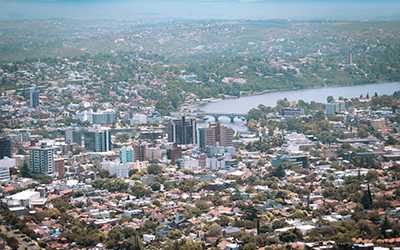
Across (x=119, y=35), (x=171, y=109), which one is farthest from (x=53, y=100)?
(x=119, y=35)

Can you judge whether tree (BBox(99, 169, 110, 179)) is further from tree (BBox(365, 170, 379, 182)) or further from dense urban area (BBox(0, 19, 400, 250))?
tree (BBox(365, 170, 379, 182))

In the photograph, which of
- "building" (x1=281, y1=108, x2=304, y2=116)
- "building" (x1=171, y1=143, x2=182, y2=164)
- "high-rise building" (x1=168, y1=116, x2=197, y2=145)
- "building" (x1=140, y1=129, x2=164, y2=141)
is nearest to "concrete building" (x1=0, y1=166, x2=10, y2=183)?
"building" (x1=171, y1=143, x2=182, y2=164)

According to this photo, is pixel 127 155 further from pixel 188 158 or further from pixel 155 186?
pixel 155 186

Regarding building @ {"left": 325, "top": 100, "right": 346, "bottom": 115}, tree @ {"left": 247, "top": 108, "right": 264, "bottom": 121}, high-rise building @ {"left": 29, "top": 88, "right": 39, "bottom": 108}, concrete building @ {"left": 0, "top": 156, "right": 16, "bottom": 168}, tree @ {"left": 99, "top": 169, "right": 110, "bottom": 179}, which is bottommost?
tree @ {"left": 99, "top": 169, "right": 110, "bottom": 179}

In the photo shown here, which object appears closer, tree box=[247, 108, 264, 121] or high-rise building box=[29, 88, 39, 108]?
tree box=[247, 108, 264, 121]

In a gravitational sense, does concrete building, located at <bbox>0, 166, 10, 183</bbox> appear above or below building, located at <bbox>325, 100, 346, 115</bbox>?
below

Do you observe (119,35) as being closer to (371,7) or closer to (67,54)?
(67,54)
